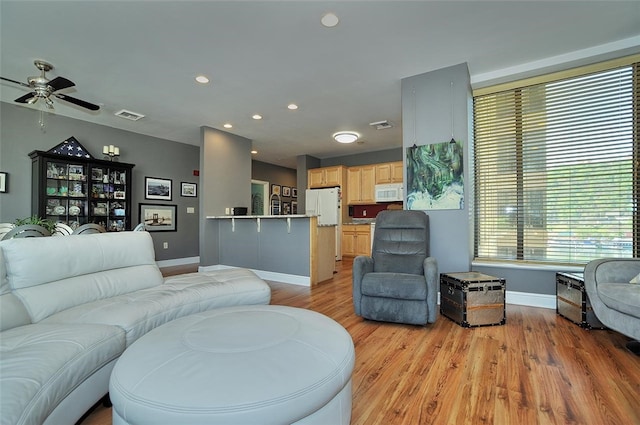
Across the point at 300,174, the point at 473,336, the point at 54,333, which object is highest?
the point at 300,174

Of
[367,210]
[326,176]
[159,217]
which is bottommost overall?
[159,217]

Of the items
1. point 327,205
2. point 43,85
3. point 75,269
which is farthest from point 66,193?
point 327,205

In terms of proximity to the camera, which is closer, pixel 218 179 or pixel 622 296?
pixel 622 296

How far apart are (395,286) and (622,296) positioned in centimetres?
154

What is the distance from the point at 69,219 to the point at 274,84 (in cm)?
389

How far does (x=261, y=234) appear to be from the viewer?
4789 millimetres

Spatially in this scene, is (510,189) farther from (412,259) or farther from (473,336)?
(473,336)

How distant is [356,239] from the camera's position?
6.85 metres

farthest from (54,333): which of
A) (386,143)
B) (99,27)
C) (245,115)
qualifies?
(386,143)

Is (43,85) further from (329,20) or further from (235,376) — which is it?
(235,376)

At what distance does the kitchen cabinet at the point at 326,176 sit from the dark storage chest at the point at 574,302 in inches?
191

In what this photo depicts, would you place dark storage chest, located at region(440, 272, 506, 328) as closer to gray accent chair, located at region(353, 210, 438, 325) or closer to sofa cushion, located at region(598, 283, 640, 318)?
gray accent chair, located at region(353, 210, 438, 325)

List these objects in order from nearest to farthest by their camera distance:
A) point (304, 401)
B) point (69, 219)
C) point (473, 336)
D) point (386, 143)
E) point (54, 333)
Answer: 1. point (304, 401)
2. point (54, 333)
3. point (473, 336)
4. point (69, 219)
5. point (386, 143)

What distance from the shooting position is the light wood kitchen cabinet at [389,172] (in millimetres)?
6395
